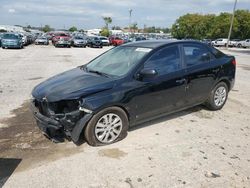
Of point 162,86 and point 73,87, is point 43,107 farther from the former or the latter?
point 162,86

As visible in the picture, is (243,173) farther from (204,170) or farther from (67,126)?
(67,126)

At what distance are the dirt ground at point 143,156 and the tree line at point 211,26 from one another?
55932mm

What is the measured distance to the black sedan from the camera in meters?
3.92

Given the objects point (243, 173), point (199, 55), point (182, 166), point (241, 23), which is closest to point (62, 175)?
point (182, 166)

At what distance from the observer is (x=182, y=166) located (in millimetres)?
3627

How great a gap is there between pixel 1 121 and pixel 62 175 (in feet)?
8.26

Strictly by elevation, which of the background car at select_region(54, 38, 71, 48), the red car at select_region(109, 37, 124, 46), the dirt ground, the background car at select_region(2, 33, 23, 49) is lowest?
the red car at select_region(109, 37, 124, 46)

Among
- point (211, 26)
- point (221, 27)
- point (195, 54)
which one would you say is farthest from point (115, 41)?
point (195, 54)

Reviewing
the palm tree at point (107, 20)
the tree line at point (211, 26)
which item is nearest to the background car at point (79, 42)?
the tree line at point (211, 26)

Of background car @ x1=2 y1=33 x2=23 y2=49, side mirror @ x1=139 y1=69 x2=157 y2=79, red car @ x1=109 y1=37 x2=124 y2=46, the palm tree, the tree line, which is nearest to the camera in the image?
side mirror @ x1=139 y1=69 x2=157 y2=79

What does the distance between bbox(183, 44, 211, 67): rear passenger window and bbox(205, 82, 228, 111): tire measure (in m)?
0.74

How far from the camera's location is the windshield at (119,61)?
4.54 metres

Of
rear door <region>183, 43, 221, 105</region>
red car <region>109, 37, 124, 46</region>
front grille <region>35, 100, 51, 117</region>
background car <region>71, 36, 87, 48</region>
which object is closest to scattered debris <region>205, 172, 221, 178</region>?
rear door <region>183, 43, 221, 105</region>

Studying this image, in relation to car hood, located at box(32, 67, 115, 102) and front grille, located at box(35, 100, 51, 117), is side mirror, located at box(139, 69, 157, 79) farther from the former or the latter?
front grille, located at box(35, 100, 51, 117)
